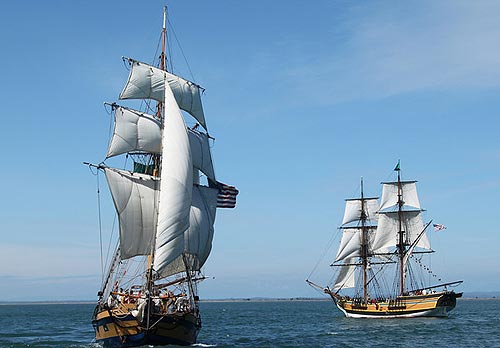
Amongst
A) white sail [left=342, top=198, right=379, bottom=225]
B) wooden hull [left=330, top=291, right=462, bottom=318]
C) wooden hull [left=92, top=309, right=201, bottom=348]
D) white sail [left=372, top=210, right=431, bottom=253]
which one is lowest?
wooden hull [left=92, top=309, right=201, bottom=348]

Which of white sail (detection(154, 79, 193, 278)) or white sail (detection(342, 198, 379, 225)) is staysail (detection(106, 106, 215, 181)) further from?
white sail (detection(342, 198, 379, 225))

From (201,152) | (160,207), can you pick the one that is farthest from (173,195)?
(201,152)

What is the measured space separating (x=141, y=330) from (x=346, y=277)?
68.9 m

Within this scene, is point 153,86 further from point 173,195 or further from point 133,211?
point 173,195

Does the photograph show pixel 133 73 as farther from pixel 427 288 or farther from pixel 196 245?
pixel 427 288

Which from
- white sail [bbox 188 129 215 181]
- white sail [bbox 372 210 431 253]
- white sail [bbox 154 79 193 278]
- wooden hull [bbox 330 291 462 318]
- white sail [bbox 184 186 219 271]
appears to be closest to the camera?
white sail [bbox 154 79 193 278]

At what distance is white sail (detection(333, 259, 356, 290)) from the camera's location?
10819cm

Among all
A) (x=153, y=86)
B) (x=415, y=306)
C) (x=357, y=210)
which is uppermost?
(x=153, y=86)

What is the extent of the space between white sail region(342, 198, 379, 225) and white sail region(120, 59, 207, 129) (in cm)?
5617

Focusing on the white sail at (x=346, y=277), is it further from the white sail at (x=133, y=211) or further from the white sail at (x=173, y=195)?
the white sail at (x=173, y=195)

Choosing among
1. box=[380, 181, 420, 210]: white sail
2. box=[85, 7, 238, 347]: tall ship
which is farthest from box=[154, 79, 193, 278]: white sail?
box=[380, 181, 420, 210]: white sail

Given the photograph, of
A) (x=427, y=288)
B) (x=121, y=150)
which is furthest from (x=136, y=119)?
(x=427, y=288)

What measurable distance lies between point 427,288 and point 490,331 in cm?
3010

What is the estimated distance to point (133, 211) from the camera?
178 feet
